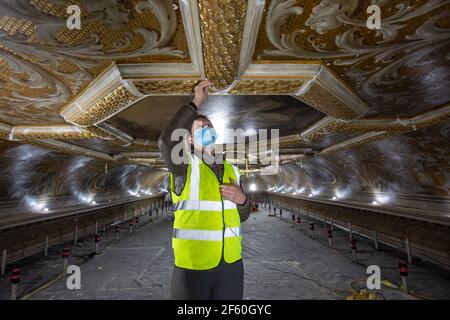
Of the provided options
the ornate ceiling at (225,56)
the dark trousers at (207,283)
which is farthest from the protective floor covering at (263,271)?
the ornate ceiling at (225,56)

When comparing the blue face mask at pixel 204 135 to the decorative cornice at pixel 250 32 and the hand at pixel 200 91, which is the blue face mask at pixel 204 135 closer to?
the hand at pixel 200 91

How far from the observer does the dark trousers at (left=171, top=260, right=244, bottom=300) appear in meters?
1.74

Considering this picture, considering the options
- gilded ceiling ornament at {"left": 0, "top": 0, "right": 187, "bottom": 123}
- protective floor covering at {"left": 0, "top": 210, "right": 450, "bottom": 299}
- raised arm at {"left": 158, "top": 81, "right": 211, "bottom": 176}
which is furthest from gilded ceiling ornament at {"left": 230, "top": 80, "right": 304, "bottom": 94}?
protective floor covering at {"left": 0, "top": 210, "right": 450, "bottom": 299}

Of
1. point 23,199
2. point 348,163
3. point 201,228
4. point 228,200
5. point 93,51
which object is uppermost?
point 93,51

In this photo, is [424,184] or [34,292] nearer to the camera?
[34,292]

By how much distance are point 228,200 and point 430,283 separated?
23.1 ft

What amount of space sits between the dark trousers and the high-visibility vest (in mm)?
48

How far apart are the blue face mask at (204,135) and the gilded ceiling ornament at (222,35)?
93 centimetres

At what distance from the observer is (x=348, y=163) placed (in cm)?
1054

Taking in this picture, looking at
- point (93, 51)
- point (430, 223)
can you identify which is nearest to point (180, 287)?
point (93, 51)

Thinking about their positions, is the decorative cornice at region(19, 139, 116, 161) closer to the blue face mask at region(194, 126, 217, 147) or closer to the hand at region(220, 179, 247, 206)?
the blue face mask at region(194, 126, 217, 147)

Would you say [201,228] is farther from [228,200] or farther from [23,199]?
[23,199]
